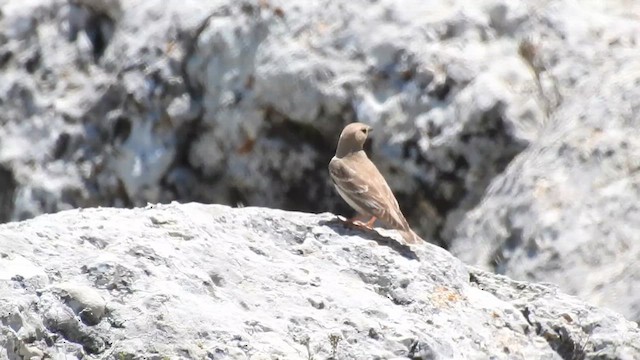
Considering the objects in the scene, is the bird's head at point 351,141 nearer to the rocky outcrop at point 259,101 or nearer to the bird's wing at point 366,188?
the bird's wing at point 366,188

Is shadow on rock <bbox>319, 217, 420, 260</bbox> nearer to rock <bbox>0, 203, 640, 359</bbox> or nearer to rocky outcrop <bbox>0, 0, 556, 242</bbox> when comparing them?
rock <bbox>0, 203, 640, 359</bbox>

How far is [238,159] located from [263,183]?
1.08ft

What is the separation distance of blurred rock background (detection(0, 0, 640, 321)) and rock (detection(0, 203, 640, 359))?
2.71 m

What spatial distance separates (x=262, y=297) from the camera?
5926 millimetres

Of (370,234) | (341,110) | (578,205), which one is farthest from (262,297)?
(341,110)

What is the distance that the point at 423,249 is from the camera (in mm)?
6910

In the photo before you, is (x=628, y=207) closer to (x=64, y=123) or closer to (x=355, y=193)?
(x=355, y=193)

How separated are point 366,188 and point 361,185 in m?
0.06

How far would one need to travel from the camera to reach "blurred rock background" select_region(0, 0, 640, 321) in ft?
32.4

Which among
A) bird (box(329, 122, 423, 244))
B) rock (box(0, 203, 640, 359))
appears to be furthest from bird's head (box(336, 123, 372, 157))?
rock (box(0, 203, 640, 359))

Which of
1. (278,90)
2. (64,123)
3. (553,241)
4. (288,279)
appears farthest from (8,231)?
(64,123)

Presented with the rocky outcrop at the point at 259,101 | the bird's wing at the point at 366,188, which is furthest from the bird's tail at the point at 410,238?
the rocky outcrop at the point at 259,101

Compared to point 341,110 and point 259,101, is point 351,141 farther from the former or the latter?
point 259,101

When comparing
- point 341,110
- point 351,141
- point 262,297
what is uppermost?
point 351,141
